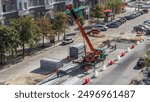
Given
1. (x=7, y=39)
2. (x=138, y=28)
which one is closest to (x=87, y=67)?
(x=7, y=39)

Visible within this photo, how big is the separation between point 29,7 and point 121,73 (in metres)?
32.4

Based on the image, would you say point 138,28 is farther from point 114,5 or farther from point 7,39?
point 7,39

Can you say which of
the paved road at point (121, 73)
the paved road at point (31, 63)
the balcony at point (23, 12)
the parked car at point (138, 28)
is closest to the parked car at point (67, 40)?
the paved road at point (31, 63)

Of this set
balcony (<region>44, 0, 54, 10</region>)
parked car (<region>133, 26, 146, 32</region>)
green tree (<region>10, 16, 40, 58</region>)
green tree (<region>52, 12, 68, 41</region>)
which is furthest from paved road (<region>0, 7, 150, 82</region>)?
balcony (<region>44, 0, 54, 10</region>)

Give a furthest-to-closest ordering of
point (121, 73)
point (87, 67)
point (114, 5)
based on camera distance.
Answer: point (114, 5) < point (87, 67) < point (121, 73)

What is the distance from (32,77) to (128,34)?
32.4m

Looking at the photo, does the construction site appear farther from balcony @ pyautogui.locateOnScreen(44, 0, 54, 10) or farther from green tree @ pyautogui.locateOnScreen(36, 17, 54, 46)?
balcony @ pyautogui.locateOnScreen(44, 0, 54, 10)

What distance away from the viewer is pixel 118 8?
87875mm

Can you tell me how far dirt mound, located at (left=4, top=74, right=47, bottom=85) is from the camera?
43531 millimetres

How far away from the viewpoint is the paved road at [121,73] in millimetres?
42094

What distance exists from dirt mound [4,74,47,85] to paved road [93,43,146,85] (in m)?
8.26

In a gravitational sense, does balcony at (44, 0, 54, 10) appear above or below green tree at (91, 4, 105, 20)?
above

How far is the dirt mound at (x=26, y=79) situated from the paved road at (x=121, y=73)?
8.26 metres

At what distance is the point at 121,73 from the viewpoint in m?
45.2
